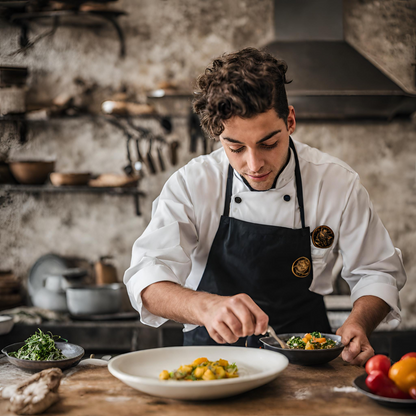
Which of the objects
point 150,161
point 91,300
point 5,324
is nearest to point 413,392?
point 5,324

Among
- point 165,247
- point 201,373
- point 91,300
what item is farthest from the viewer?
point 91,300

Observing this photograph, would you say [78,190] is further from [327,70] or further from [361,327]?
[361,327]

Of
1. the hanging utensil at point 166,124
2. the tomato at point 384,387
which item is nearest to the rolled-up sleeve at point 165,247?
the tomato at point 384,387

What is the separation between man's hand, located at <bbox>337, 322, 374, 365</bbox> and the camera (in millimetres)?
1443

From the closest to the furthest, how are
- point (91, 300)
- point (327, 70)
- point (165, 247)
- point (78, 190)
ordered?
point (165, 247) < point (91, 300) < point (327, 70) < point (78, 190)

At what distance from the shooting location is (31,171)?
3.67 metres

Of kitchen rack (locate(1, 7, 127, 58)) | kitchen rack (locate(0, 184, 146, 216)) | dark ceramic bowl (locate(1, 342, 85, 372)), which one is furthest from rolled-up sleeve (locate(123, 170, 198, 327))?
kitchen rack (locate(1, 7, 127, 58))

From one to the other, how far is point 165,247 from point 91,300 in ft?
5.10

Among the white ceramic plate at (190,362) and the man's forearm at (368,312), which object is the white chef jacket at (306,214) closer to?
the man's forearm at (368,312)

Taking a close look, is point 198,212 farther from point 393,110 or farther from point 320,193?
point 393,110

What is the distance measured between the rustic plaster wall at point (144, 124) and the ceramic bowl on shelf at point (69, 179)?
0.31m

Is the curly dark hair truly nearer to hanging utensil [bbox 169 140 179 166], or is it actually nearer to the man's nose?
the man's nose

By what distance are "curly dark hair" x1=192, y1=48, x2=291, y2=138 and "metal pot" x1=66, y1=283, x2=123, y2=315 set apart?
1.79m

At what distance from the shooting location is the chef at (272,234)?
1645 mm
